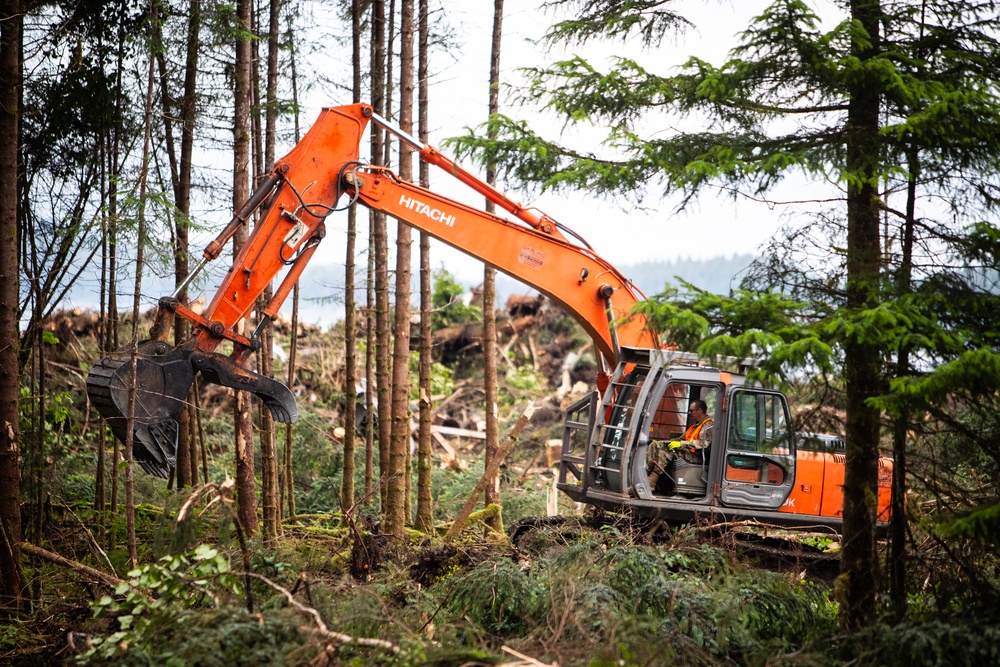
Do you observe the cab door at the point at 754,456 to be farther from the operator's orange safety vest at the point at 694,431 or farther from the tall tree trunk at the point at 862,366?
the tall tree trunk at the point at 862,366

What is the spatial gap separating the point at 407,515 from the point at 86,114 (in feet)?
22.4

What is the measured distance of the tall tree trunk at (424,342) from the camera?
1110cm

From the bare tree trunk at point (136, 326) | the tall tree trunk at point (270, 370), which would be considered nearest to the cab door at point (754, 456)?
the tall tree trunk at point (270, 370)

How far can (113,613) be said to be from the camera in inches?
231

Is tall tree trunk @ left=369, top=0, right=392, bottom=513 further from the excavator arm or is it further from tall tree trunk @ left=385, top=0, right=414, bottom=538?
the excavator arm

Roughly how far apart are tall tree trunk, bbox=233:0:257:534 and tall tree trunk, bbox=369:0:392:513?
169 centimetres

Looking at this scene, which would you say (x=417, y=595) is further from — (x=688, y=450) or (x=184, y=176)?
(x=184, y=176)

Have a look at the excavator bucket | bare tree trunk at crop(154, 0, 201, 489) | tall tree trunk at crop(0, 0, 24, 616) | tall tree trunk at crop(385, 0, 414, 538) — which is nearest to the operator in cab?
tall tree trunk at crop(385, 0, 414, 538)

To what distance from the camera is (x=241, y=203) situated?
8.95 m

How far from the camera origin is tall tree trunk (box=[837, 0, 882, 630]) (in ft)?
19.2

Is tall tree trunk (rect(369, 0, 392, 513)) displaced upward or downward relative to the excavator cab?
upward

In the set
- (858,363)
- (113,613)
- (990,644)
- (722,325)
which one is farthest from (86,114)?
(990,644)

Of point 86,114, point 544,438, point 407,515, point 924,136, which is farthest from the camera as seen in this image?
point 544,438

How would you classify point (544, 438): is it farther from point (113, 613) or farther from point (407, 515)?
point (113, 613)
